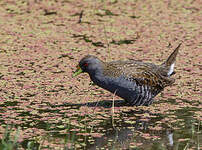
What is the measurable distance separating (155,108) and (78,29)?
14.1ft

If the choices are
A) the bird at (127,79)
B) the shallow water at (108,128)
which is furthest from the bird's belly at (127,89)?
the shallow water at (108,128)

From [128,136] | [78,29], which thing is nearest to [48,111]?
[128,136]

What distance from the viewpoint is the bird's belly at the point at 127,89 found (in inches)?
281

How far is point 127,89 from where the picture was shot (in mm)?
7184

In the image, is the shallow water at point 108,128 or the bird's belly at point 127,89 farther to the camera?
the bird's belly at point 127,89

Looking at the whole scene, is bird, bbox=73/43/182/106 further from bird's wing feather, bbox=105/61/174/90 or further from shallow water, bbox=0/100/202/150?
shallow water, bbox=0/100/202/150

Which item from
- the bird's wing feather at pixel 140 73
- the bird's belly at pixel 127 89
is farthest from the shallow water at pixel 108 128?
the bird's wing feather at pixel 140 73

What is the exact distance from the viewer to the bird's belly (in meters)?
7.15

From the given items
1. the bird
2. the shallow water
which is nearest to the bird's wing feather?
the bird

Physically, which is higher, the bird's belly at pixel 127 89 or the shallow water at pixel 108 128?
the bird's belly at pixel 127 89

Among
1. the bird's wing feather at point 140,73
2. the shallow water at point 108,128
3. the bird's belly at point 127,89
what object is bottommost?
the shallow water at point 108,128

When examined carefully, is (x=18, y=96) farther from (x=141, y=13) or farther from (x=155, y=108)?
(x=141, y=13)

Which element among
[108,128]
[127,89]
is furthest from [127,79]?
[108,128]

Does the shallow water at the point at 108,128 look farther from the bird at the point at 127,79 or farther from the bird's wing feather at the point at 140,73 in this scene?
the bird's wing feather at the point at 140,73
